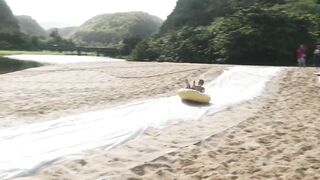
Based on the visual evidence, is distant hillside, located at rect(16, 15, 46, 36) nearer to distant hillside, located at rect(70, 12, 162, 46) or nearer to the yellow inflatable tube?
distant hillside, located at rect(70, 12, 162, 46)

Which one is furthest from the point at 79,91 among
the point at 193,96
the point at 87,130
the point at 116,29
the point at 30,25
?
the point at 30,25

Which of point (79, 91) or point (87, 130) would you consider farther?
point (79, 91)

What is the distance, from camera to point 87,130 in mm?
9172

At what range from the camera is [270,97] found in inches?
600

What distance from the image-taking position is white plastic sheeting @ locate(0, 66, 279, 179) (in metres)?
7.03

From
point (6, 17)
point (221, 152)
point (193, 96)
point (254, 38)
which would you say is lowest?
point (221, 152)

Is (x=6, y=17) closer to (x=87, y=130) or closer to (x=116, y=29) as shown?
(x=116, y=29)

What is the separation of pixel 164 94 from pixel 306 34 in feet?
68.7

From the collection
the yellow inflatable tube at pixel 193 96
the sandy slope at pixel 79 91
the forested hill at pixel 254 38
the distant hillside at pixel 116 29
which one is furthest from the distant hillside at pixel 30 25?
the yellow inflatable tube at pixel 193 96

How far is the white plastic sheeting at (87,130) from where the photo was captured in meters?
7.03

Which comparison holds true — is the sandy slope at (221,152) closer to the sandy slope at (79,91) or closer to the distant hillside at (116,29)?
the sandy slope at (79,91)

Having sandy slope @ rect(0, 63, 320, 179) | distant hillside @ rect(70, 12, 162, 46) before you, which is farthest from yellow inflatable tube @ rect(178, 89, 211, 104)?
distant hillside @ rect(70, 12, 162, 46)

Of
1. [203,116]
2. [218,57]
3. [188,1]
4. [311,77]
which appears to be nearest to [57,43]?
[188,1]

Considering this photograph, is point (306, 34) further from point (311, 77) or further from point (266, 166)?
point (266, 166)
